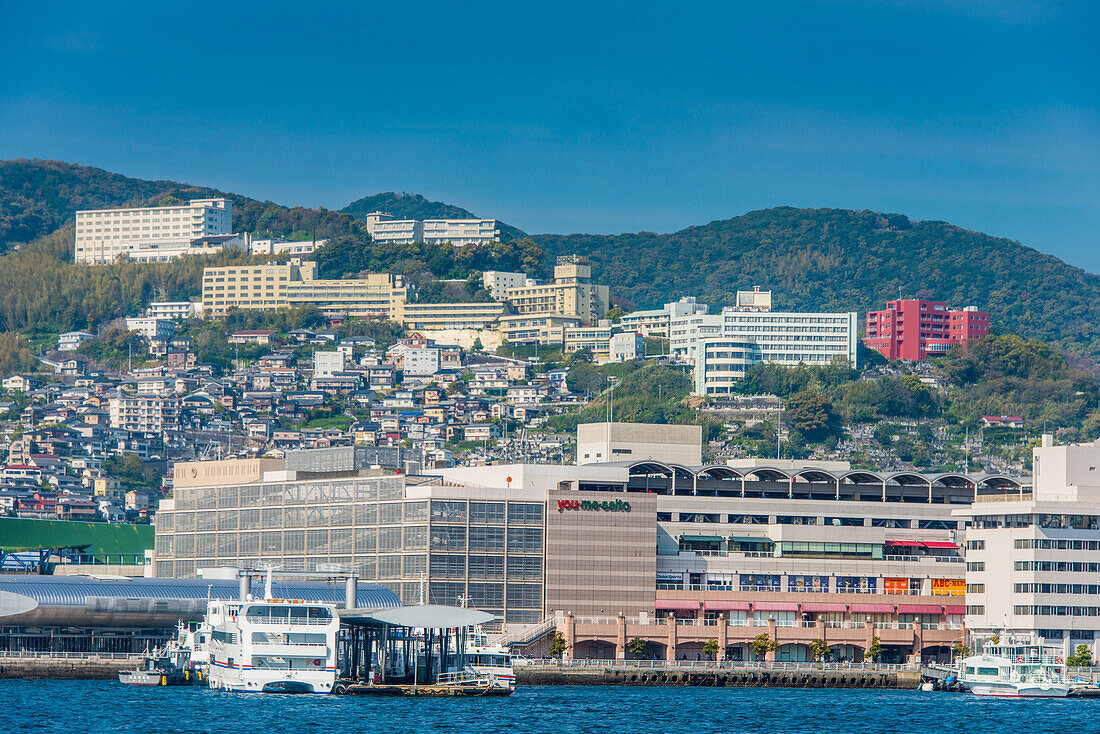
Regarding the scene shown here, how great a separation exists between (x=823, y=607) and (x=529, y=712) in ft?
174

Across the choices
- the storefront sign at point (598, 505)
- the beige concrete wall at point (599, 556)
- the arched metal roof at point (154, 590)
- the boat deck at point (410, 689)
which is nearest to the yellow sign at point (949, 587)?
the beige concrete wall at point (599, 556)

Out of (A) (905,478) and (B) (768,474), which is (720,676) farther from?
(A) (905,478)

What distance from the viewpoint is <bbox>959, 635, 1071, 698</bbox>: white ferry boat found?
13150cm

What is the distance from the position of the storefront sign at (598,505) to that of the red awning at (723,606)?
1037cm

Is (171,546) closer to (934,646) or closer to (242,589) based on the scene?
(242,589)

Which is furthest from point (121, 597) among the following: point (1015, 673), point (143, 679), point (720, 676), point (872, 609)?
point (1015, 673)

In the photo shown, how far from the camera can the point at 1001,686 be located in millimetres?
132125

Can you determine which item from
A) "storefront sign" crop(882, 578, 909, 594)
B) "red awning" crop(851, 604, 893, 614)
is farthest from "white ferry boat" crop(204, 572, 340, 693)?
"storefront sign" crop(882, 578, 909, 594)

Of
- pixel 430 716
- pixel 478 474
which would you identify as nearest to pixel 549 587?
pixel 478 474

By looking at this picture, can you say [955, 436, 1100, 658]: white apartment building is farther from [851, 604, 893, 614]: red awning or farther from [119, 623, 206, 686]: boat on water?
[119, 623, 206, 686]: boat on water

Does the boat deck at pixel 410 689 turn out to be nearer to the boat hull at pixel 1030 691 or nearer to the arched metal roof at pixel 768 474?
the boat hull at pixel 1030 691

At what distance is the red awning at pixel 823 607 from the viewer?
15575 cm

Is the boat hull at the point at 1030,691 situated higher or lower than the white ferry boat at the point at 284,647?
lower

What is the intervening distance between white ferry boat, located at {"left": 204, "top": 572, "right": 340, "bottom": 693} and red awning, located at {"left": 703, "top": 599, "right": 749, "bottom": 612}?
49.8 metres
